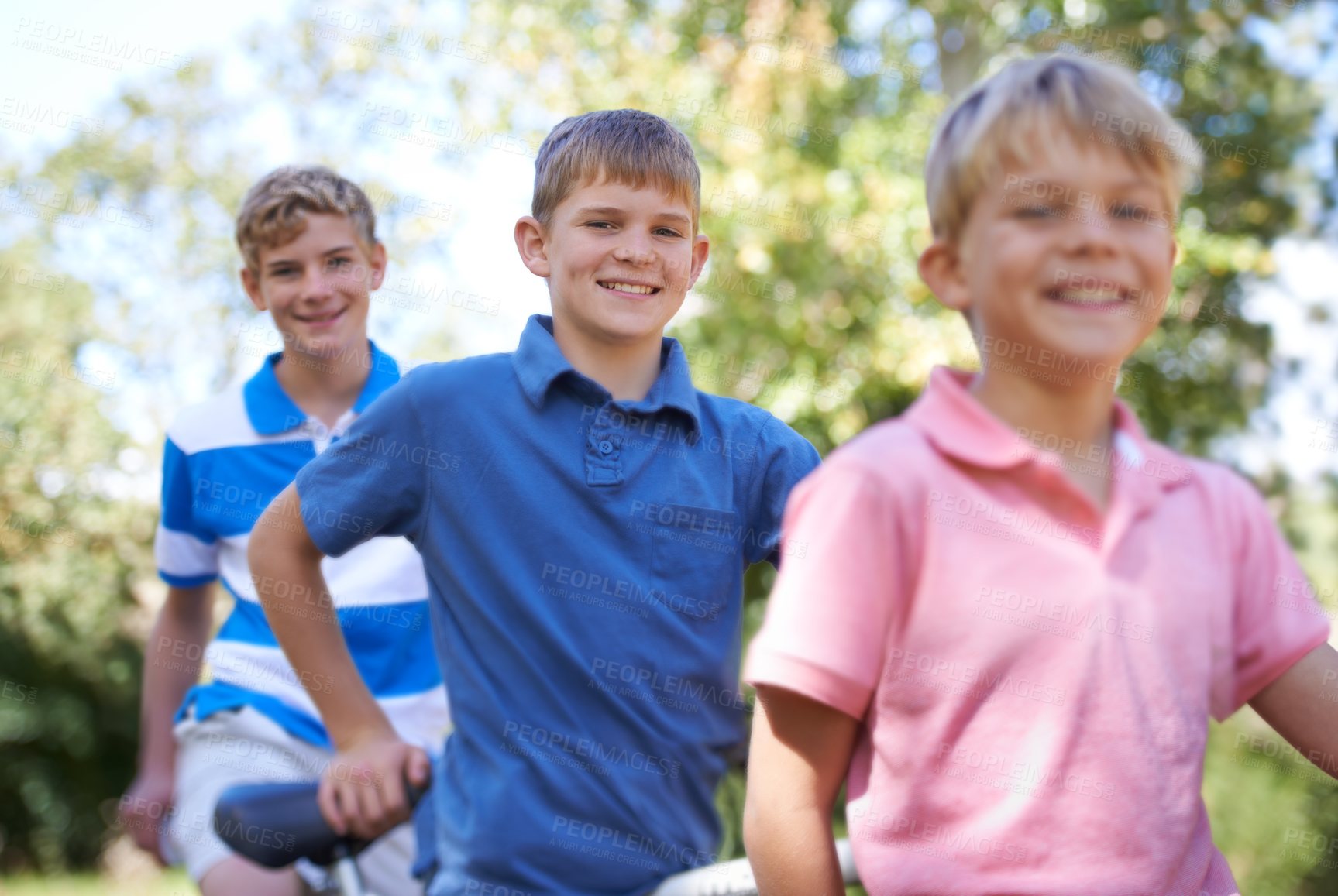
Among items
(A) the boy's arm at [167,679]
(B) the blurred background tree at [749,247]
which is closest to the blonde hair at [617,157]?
(A) the boy's arm at [167,679]

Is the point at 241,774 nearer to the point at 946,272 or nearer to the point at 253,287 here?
the point at 253,287

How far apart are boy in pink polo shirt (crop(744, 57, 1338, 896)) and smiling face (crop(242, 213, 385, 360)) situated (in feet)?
6.30

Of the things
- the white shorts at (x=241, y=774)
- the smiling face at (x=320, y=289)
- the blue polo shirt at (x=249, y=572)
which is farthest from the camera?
the smiling face at (x=320, y=289)

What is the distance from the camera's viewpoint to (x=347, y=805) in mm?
1965

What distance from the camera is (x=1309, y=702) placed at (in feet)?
4.64

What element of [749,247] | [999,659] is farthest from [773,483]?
[749,247]

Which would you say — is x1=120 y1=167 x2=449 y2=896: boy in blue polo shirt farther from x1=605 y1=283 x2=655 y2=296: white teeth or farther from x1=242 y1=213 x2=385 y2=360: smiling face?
x1=605 y1=283 x2=655 y2=296: white teeth

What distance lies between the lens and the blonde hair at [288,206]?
302cm

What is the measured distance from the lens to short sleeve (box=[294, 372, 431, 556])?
1.98 metres

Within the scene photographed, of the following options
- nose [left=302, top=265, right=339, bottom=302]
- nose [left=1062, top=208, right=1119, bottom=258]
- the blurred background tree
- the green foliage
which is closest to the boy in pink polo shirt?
nose [left=1062, top=208, right=1119, bottom=258]

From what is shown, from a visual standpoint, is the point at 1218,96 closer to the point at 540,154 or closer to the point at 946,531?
the point at 540,154

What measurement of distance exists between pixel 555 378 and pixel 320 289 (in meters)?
1.21

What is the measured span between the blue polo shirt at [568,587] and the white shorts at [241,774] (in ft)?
3.09

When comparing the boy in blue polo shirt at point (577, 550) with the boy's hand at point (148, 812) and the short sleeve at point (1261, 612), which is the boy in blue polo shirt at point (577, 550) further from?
the boy's hand at point (148, 812)
